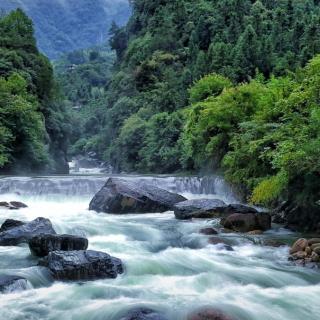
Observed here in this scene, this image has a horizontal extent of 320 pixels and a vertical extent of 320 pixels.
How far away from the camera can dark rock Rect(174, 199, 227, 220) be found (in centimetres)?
2039

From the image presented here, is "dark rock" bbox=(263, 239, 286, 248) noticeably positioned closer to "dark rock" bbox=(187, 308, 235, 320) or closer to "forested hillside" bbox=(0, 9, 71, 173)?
"dark rock" bbox=(187, 308, 235, 320)

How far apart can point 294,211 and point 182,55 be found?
44.8m

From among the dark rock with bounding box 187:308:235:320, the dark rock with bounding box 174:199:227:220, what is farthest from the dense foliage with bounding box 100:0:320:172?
the dark rock with bounding box 187:308:235:320

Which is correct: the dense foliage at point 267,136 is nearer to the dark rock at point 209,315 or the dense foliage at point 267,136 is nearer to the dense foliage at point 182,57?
the dense foliage at point 182,57

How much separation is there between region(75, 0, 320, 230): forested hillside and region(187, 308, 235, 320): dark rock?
7.23 metres

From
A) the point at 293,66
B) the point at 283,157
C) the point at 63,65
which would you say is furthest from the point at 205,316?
the point at 63,65

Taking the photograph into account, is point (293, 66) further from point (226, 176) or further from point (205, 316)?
point (205, 316)

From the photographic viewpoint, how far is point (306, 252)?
13.9m

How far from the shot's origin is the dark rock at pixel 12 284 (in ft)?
35.4

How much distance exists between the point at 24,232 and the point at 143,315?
7176 millimetres

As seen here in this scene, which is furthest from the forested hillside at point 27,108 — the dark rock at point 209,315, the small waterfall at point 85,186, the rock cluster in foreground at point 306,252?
the dark rock at point 209,315

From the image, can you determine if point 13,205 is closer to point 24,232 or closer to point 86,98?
point 24,232

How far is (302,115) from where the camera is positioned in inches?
715

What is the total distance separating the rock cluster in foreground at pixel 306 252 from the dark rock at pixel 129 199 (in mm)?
9166
